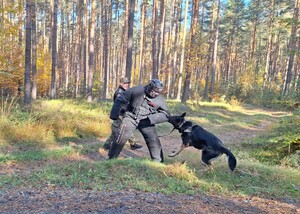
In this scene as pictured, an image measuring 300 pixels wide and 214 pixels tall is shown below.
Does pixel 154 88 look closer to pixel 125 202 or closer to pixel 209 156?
Result: pixel 209 156

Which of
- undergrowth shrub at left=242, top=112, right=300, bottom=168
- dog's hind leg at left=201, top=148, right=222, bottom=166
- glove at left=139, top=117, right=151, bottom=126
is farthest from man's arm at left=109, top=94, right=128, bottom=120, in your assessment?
undergrowth shrub at left=242, top=112, right=300, bottom=168

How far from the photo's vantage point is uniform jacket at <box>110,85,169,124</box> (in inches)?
240

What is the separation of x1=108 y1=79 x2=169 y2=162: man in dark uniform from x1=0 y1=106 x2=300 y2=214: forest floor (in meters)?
2.02

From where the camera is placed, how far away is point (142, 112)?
20.2ft

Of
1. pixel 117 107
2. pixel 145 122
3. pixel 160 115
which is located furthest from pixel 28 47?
pixel 160 115

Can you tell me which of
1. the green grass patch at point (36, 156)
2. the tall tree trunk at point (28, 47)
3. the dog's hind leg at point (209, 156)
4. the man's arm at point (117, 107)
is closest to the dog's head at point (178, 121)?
the dog's hind leg at point (209, 156)

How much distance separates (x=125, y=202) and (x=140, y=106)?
2.74 m

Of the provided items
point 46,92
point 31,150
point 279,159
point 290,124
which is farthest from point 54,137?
point 46,92

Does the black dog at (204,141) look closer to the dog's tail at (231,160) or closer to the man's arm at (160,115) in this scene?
the dog's tail at (231,160)

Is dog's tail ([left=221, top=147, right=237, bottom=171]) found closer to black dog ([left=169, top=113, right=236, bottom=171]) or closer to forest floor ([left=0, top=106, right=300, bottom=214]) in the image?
black dog ([left=169, top=113, right=236, bottom=171])

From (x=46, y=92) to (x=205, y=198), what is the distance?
2501cm

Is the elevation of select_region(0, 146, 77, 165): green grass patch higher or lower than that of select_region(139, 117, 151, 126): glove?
lower

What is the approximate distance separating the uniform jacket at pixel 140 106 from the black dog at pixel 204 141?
305 millimetres

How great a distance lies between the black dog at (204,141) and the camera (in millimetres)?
5504
